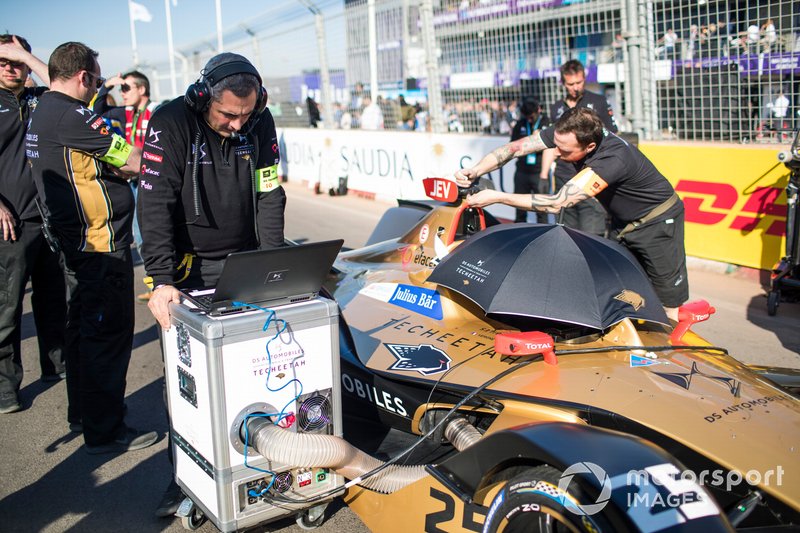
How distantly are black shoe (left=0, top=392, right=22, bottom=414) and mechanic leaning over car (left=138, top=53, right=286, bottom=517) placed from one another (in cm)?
188

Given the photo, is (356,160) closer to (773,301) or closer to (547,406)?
(773,301)

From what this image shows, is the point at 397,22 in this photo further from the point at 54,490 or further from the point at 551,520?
the point at 551,520

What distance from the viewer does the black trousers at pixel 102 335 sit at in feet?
11.8

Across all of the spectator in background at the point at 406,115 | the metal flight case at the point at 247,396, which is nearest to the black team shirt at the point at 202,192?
the metal flight case at the point at 247,396

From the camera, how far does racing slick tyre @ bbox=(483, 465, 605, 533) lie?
6.33 ft

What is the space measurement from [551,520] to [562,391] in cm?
76

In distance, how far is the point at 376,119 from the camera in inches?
561

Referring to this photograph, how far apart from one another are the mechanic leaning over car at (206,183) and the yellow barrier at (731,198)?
5497mm

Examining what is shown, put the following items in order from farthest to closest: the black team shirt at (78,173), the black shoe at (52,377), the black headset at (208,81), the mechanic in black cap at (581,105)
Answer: the mechanic in black cap at (581,105)
the black shoe at (52,377)
the black team shirt at (78,173)
the black headset at (208,81)

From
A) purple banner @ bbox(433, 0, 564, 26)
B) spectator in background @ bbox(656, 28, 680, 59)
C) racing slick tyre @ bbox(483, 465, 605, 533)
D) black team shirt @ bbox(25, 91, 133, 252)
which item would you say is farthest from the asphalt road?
purple banner @ bbox(433, 0, 564, 26)

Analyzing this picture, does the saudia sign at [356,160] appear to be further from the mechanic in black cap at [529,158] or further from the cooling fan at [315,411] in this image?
the cooling fan at [315,411]

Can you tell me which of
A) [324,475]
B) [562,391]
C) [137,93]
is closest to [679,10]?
[137,93]

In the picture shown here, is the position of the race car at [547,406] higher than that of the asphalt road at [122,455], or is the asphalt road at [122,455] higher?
the race car at [547,406]

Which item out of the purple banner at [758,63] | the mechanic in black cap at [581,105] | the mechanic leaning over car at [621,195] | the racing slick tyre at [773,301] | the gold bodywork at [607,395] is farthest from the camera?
the purple banner at [758,63]
